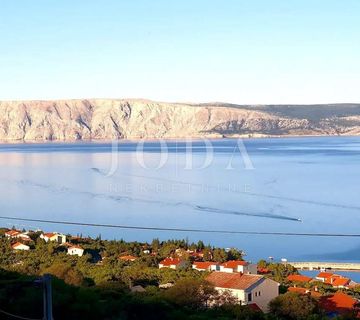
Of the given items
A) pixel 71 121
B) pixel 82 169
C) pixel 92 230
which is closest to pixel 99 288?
pixel 92 230

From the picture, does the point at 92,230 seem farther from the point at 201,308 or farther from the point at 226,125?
the point at 226,125

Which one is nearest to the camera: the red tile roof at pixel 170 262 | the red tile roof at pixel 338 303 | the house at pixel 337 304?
the house at pixel 337 304

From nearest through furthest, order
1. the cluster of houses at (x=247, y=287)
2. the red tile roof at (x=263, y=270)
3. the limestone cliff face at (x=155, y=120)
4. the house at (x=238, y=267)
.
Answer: the cluster of houses at (x=247, y=287) → the house at (x=238, y=267) → the red tile roof at (x=263, y=270) → the limestone cliff face at (x=155, y=120)

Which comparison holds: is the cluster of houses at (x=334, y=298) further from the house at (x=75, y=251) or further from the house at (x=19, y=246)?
the house at (x=19, y=246)

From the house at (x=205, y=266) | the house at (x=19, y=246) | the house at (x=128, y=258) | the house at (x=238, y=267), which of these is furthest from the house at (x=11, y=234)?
the house at (x=238, y=267)

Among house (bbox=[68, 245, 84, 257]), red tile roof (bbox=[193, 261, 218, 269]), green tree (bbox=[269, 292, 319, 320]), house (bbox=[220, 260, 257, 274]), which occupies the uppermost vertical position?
green tree (bbox=[269, 292, 319, 320])

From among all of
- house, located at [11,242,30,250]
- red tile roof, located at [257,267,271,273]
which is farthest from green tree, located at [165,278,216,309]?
house, located at [11,242,30,250]

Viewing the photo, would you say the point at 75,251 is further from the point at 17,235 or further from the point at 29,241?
→ the point at 17,235

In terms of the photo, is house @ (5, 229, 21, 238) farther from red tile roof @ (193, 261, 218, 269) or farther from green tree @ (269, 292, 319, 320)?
Result: green tree @ (269, 292, 319, 320)
